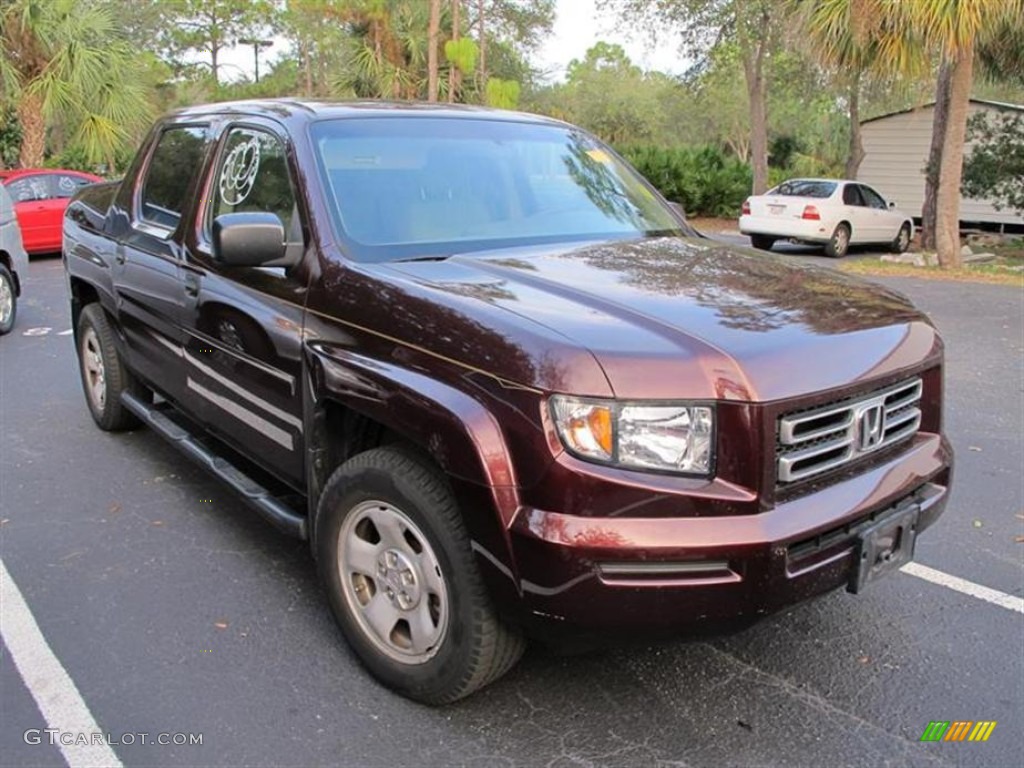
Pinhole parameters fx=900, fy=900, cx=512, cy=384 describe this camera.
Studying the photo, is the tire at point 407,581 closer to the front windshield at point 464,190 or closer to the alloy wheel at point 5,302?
the front windshield at point 464,190

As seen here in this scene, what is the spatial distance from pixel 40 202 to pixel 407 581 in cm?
1398

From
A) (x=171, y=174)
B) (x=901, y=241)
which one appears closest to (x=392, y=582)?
(x=171, y=174)

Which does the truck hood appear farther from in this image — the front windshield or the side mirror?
the side mirror

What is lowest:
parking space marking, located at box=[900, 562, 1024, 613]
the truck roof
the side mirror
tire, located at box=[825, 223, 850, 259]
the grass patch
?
parking space marking, located at box=[900, 562, 1024, 613]

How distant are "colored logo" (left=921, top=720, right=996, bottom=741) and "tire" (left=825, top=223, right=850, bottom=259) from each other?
15.8 m

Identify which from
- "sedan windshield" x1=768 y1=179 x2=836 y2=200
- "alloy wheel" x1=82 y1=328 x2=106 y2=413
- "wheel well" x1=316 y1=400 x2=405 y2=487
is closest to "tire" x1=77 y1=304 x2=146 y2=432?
"alloy wheel" x1=82 y1=328 x2=106 y2=413

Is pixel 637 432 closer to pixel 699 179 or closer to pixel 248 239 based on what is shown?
pixel 248 239

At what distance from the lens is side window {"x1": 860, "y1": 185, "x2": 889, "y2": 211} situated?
18281 millimetres

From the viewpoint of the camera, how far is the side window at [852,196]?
17656mm

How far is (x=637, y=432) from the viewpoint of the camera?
234 cm

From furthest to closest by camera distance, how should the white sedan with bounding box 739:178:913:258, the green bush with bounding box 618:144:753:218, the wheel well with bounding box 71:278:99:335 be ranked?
the green bush with bounding box 618:144:753:218, the white sedan with bounding box 739:178:913:258, the wheel well with bounding box 71:278:99:335

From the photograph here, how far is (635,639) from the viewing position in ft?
7.93


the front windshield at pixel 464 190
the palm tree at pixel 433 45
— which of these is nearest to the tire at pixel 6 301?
the front windshield at pixel 464 190

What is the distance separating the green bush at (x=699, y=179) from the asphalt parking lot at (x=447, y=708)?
24.6m
